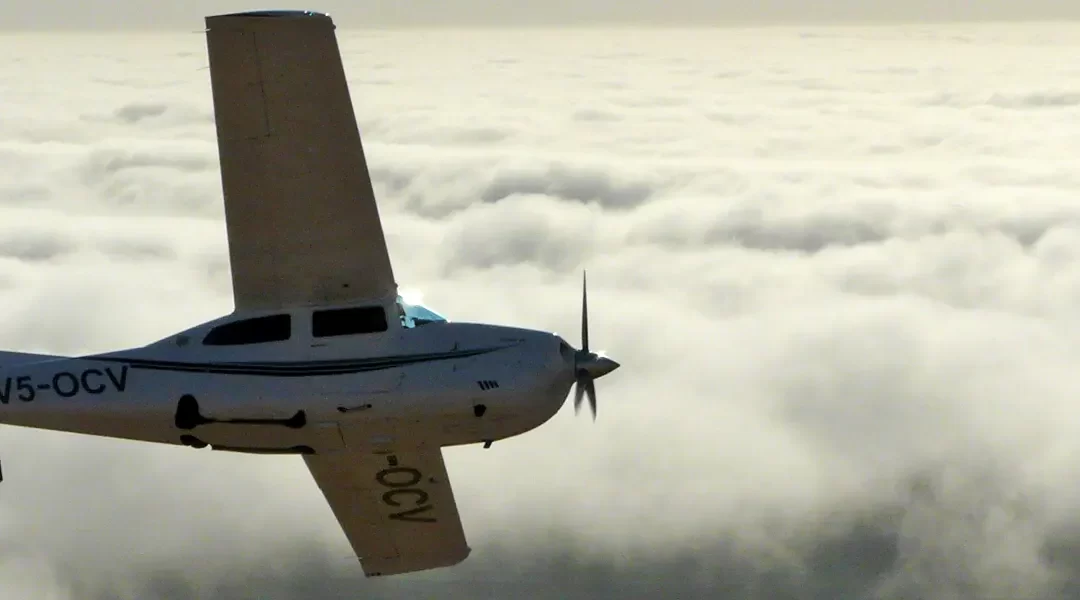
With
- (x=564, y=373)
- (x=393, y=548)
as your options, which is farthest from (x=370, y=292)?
(x=393, y=548)

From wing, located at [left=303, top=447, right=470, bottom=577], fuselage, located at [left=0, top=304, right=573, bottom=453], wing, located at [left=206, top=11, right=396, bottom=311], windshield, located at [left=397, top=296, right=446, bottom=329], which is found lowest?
wing, located at [left=303, top=447, right=470, bottom=577]

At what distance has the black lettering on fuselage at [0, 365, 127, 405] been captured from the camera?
2364 cm

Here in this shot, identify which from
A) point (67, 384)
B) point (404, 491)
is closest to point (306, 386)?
point (67, 384)

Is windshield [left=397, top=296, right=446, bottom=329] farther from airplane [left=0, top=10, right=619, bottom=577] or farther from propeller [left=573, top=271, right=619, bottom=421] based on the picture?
propeller [left=573, top=271, right=619, bottom=421]

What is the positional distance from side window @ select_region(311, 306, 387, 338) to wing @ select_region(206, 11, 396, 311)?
0.24m

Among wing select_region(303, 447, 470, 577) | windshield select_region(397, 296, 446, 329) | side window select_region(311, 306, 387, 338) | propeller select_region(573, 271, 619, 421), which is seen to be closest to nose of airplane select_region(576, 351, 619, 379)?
propeller select_region(573, 271, 619, 421)

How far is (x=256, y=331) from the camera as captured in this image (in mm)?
23531

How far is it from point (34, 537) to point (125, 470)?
36.1 m

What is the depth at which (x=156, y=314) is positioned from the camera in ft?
501

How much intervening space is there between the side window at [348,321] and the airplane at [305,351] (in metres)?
0.02

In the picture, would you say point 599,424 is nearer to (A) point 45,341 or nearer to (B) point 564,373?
(A) point 45,341

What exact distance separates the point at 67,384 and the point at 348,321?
16.0ft

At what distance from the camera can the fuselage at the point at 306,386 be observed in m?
22.8

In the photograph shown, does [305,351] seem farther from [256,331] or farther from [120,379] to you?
[120,379]
